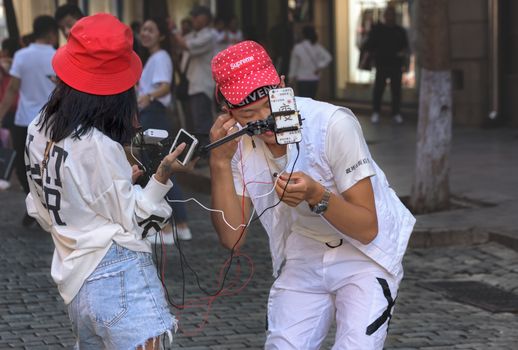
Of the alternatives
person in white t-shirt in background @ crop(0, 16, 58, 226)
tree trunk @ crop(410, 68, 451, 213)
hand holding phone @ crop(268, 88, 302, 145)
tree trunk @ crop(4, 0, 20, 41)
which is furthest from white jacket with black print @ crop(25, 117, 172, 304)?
tree trunk @ crop(4, 0, 20, 41)

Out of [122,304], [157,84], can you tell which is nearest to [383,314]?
[122,304]

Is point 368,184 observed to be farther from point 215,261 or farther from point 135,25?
point 135,25

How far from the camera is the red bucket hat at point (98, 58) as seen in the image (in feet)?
12.0

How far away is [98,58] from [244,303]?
12.5 feet

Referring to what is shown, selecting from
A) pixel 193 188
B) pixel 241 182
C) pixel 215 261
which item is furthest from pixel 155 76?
pixel 241 182

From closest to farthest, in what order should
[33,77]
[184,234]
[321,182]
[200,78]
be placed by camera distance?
[321,182]
[184,234]
[33,77]
[200,78]

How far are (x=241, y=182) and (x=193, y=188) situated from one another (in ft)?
28.8

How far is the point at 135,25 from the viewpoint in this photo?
65.4 feet

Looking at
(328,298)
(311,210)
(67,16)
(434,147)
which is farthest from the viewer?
(67,16)

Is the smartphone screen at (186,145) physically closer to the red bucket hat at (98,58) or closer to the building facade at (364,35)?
the red bucket hat at (98,58)

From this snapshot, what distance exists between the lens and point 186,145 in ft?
12.0

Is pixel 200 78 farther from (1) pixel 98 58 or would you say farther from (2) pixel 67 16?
(1) pixel 98 58

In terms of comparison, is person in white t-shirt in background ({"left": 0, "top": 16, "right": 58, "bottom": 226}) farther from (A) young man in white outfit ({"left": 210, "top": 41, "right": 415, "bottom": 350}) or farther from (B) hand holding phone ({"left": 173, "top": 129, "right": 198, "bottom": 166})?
(B) hand holding phone ({"left": 173, "top": 129, "right": 198, "bottom": 166})

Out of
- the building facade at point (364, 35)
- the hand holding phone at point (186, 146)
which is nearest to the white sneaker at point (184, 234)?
the building facade at point (364, 35)
